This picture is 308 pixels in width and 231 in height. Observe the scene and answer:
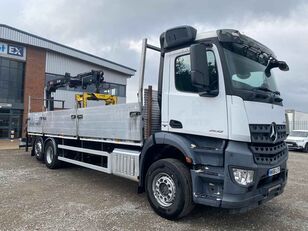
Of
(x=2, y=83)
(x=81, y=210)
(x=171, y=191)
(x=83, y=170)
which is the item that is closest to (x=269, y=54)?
(x=171, y=191)

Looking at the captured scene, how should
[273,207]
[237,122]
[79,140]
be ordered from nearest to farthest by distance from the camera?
[237,122] → [273,207] → [79,140]

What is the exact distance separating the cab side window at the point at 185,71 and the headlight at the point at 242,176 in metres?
1.38

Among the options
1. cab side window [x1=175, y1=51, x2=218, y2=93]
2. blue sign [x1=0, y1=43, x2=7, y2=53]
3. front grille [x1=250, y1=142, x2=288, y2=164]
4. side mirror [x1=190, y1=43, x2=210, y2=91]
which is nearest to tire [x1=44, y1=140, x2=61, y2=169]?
cab side window [x1=175, y1=51, x2=218, y2=93]

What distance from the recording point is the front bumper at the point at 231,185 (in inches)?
159

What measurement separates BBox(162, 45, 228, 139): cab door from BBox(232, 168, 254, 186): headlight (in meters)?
0.52

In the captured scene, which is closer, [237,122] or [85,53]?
[237,122]

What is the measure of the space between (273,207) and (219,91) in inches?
118

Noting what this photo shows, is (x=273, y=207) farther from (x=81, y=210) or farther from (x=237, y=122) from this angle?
(x=81, y=210)

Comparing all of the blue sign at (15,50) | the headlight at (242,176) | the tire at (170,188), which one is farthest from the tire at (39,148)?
the blue sign at (15,50)

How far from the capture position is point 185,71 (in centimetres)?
479

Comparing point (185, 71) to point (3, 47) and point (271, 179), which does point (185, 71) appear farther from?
point (3, 47)

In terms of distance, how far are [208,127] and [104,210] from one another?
97.9 inches

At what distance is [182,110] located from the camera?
476cm

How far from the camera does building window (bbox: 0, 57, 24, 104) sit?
24.0m
